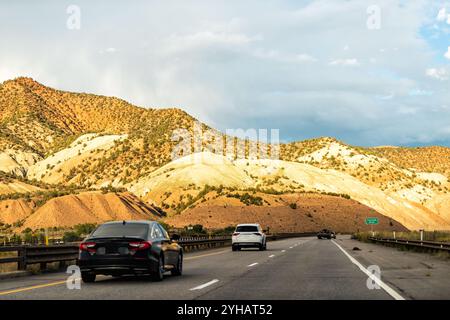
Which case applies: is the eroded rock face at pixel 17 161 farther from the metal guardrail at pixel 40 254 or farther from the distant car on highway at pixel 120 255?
the distant car on highway at pixel 120 255

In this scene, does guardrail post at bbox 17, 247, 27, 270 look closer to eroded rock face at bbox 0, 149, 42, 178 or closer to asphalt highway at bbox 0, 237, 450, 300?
asphalt highway at bbox 0, 237, 450, 300

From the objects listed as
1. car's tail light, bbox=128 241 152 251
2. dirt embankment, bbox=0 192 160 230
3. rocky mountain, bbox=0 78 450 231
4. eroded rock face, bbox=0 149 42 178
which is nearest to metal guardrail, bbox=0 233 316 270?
car's tail light, bbox=128 241 152 251

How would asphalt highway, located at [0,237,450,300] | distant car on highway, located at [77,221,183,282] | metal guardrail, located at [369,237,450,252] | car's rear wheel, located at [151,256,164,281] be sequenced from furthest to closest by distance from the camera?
metal guardrail, located at [369,237,450,252] → car's rear wheel, located at [151,256,164,281] → distant car on highway, located at [77,221,183,282] → asphalt highway, located at [0,237,450,300]

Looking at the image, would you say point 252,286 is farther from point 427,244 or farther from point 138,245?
point 427,244

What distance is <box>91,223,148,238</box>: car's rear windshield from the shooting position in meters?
15.8

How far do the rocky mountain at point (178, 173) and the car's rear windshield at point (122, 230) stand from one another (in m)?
71.9

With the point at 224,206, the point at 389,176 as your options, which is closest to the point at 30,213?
the point at 224,206

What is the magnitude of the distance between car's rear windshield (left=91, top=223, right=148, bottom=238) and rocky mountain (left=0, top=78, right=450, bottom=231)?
236 ft

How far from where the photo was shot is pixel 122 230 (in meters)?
16.5

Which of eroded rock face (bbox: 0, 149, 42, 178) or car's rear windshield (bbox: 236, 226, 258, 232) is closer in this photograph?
car's rear windshield (bbox: 236, 226, 258, 232)

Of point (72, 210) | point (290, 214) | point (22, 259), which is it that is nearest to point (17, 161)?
Answer: point (72, 210)

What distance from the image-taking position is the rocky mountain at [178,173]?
113 m
